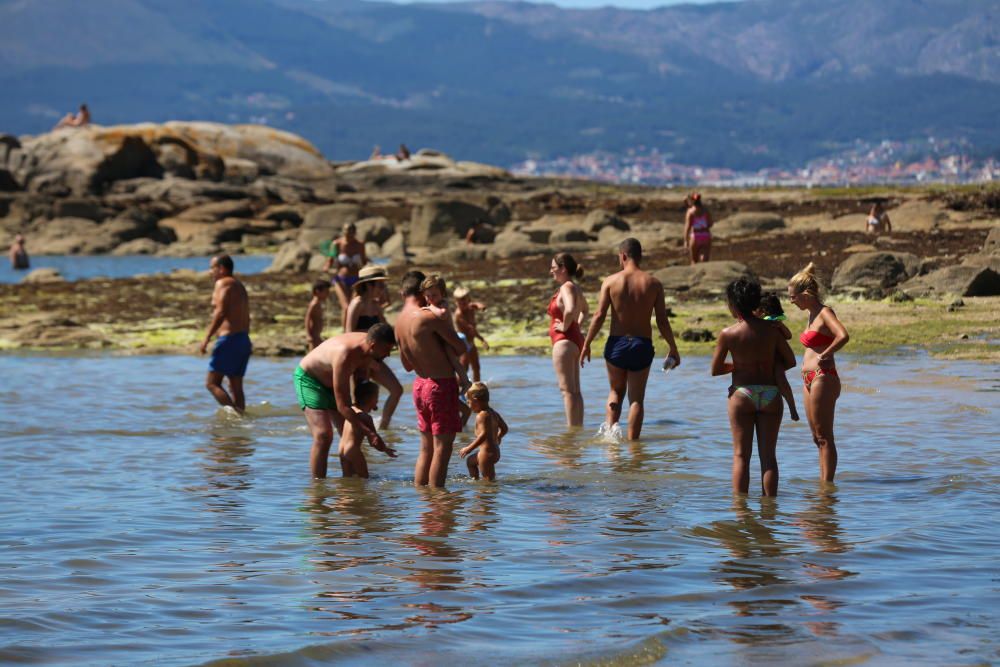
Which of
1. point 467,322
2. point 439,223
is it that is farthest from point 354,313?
point 439,223

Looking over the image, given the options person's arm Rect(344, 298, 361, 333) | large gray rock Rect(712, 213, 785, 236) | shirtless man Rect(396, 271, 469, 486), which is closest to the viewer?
shirtless man Rect(396, 271, 469, 486)

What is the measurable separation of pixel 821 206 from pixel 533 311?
30023 millimetres

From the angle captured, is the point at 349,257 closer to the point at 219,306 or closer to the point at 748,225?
the point at 219,306

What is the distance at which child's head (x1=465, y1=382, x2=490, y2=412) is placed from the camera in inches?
429

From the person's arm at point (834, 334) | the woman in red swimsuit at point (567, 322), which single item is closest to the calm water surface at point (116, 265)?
the woman in red swimsuit at point (567, 322)

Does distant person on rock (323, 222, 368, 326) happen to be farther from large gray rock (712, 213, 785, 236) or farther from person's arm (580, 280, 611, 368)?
large gray rock (712, 213, 785, 236)

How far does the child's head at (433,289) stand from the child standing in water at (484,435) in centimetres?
73

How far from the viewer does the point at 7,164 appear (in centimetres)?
7306

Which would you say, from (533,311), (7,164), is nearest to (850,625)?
(533,311)

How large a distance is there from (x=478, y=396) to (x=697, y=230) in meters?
17.2

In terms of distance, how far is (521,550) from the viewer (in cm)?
913

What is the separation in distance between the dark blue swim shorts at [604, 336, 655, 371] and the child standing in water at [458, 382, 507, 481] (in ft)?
5.79

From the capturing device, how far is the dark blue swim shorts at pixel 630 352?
12.9m

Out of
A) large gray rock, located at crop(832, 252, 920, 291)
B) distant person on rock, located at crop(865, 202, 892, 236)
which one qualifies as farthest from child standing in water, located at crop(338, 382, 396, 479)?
distant person on rock, located at crop(865, 202, 892, 236)
